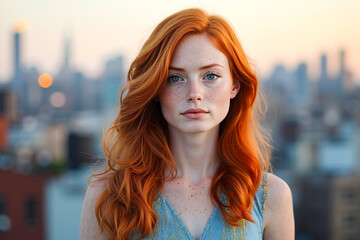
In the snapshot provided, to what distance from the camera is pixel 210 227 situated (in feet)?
7.63

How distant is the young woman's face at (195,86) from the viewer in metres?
2.24

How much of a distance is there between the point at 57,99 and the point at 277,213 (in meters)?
53.0

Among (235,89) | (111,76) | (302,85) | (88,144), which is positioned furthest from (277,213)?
(302,85)

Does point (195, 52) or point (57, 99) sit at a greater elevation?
point (195, 52)

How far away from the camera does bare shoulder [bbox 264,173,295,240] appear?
251 cm

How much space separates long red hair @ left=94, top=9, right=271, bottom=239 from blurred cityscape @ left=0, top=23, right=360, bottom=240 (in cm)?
1624

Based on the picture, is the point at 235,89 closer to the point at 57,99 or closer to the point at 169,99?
the point at 169,99

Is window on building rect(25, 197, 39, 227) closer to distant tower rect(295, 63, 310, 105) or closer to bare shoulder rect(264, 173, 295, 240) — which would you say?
bare shoulder rect(264, 173, 295, 240)

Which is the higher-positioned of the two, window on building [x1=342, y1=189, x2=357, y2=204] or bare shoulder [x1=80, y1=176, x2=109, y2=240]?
bare shoulder [x1=80, y1=176, x2=109, y2=240]

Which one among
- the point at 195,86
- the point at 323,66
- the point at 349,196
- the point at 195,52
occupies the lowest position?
the point at 349,196

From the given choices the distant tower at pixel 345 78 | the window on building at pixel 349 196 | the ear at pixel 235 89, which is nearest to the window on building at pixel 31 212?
the ear at pixel 235 89

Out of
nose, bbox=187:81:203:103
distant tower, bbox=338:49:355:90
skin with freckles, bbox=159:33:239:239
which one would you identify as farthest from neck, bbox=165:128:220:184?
distant tower, bbox=338:49:355:90

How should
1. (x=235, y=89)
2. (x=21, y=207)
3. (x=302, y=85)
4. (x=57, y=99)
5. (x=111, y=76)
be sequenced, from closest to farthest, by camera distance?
(x=235, y=89) < (x=21, y=207) < (x=111, y=76) < (x=57, y=99) < (x=302, y=85)

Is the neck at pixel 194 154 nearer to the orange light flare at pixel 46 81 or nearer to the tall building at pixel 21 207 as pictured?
the tall building at pixel 21 207
